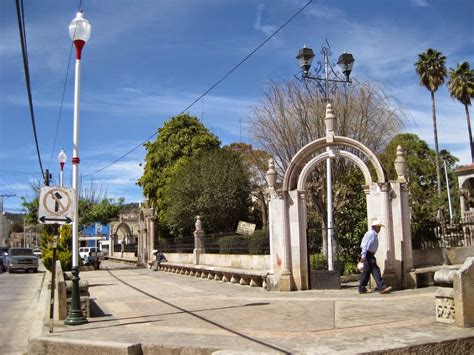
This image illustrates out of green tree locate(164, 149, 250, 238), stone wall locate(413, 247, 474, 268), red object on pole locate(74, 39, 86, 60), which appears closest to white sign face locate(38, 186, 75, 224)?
red object on pole locate(74, 39, 86, 60)

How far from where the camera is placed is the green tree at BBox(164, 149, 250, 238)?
30.6 meters

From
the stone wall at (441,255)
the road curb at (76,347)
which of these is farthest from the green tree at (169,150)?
the road curb at (76,347)

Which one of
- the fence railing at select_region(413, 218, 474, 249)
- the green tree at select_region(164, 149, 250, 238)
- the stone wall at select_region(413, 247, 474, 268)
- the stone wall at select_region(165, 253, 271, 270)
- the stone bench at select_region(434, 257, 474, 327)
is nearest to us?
the stone bench at select_region(434, 257, 474, 327)

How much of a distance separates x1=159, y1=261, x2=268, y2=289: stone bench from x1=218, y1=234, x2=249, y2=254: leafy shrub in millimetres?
897

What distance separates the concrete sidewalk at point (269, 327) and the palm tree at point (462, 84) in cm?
3770

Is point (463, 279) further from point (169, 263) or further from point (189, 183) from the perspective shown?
point (189, 183)

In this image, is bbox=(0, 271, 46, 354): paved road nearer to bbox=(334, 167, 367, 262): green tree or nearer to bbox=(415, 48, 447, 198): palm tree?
bbox=(334, 167, 367, 262): green tree

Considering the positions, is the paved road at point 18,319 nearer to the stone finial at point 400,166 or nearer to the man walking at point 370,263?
the man walking at point 370,263

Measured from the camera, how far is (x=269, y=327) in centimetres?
830

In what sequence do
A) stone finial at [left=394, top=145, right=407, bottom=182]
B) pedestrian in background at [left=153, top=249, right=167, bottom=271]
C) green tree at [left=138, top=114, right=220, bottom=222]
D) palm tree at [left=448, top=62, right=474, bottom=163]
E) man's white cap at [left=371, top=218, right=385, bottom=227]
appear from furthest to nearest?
1. palm tree at [left=448, top=62, right=474, bottom=163]
2. green tree at [left=138, top=114, right=220, bottom=222]
3. pedestrian in background at [left=153, top=249, right=167, bottom=271]
4. stone finial at [left=394, top=145, right=407, bottom=182]
5. man's white cap at [left=371, top=218, right=385, bottom=227]

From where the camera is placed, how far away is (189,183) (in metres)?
31.2

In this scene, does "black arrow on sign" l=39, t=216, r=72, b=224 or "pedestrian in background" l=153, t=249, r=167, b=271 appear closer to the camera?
"black arrow on sign" l=39, t=216, r=72, b=224

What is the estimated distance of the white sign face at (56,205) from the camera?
9.29 metres

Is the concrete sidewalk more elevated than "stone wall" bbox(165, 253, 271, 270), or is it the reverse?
"stone wall" bbox(165, 253, 271, 270)
